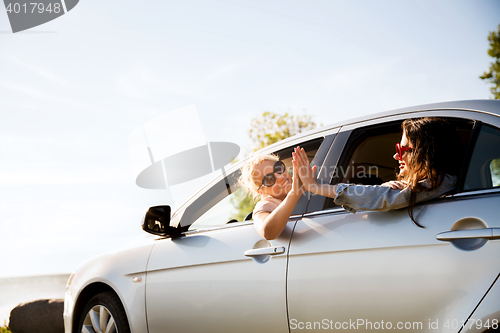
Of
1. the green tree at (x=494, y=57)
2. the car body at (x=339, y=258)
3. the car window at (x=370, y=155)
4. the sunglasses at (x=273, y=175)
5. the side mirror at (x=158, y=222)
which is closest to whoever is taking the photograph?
the car body at (x=339, y=258)

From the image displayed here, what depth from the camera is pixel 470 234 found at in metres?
1.40

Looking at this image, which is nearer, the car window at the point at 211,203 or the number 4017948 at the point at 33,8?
the car window at the point at 211,203

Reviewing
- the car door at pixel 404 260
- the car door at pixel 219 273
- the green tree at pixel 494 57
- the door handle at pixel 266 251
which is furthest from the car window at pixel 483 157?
the green tree at pixel 494 57

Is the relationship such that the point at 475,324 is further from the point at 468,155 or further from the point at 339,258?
the point at 468,155

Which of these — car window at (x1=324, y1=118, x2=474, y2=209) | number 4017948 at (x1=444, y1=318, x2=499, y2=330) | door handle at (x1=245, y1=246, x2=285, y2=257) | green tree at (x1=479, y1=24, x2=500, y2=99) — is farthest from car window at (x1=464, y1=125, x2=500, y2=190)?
green tree at (x1=479, y1=24, x2=500, y2=99)

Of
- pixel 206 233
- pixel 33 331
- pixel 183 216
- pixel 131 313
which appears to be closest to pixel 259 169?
pixel 206 233

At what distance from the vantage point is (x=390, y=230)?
5.34 feet

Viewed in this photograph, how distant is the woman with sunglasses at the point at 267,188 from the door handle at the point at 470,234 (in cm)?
69

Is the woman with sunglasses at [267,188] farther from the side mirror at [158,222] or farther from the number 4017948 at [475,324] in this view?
the number 4017948 at [475,324]

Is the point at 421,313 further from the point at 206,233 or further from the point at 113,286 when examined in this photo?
the point at 113,286

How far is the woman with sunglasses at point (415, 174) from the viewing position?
163 cm

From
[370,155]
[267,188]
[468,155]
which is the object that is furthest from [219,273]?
[468,155]

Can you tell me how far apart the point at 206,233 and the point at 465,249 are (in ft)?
4.91

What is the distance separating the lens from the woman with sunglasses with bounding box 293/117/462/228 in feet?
5.36
